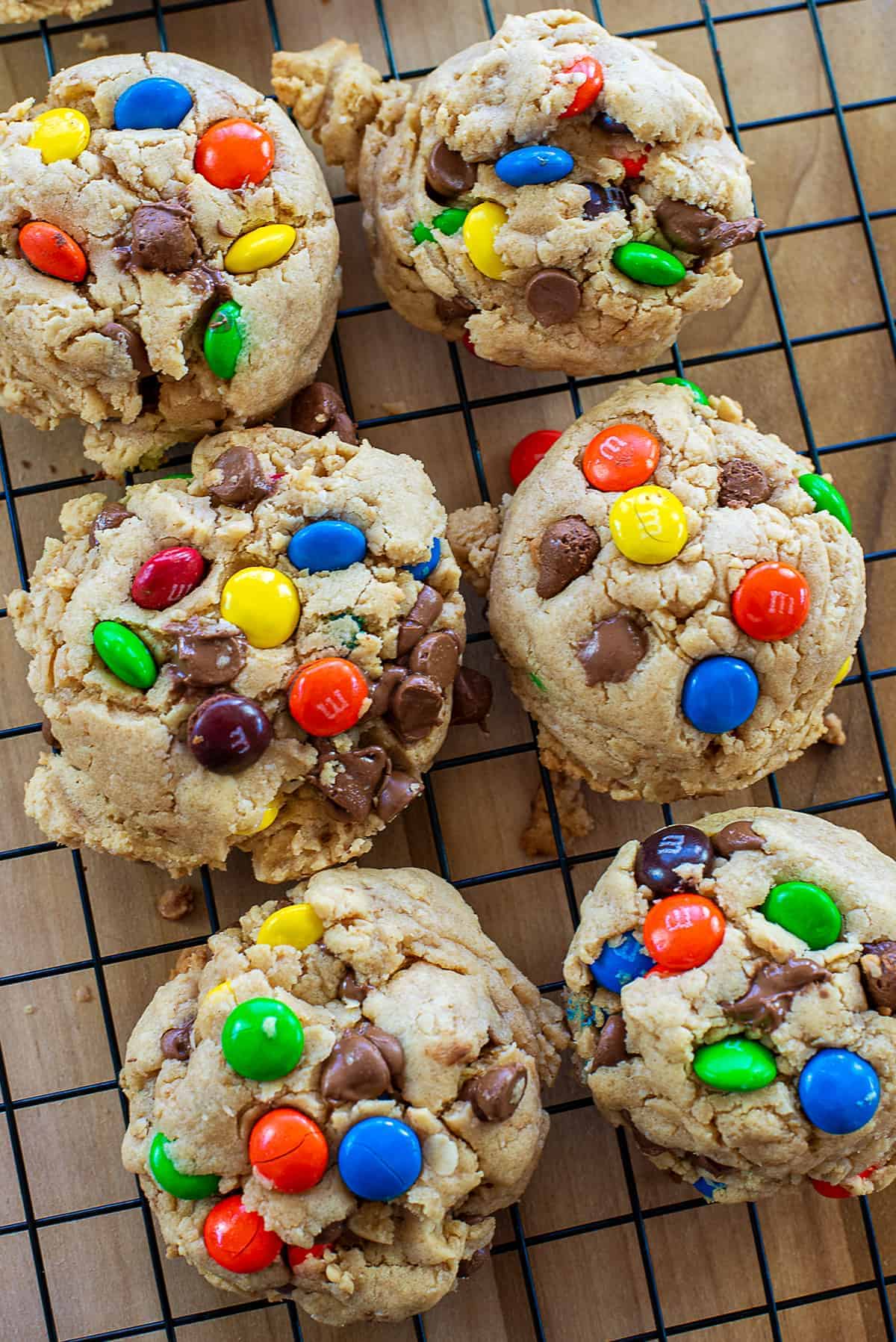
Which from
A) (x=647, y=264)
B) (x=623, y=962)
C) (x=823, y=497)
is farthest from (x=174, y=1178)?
(x=647, y=264)

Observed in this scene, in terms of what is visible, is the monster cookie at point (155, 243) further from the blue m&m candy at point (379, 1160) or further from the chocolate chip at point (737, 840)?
the blue m&m candy at point (379, 1160)

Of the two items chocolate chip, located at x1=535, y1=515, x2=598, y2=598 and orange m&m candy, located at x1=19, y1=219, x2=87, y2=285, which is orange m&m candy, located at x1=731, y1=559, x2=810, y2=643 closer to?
chocolate chip, located at x1=535, y1=515, x2=598, y2=598

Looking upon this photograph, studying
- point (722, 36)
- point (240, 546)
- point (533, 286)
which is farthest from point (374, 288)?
point (722, 36)

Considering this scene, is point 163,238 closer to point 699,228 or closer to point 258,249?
point 258,249

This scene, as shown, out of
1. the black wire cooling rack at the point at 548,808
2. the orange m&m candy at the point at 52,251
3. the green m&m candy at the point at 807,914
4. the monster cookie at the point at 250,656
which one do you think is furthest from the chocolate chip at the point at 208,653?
the green m&m candy at the point at 807,914

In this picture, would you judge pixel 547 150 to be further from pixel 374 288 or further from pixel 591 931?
pixel 591 931

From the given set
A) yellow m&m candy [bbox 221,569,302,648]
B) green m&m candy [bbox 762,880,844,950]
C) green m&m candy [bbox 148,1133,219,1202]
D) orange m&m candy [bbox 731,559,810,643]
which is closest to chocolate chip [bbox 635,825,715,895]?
green m&m candy [bbox 762,880,844,950]
